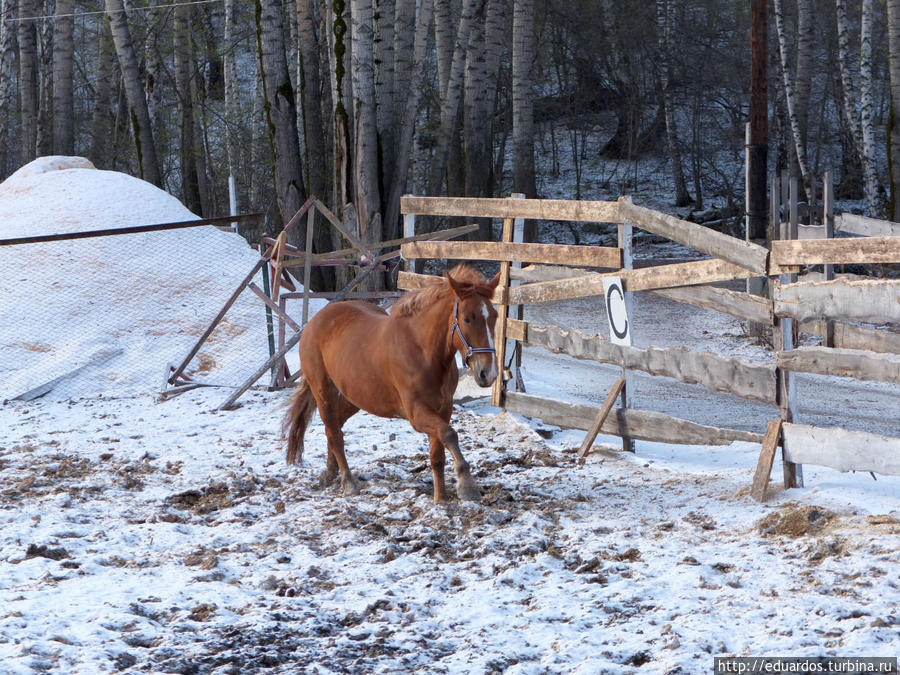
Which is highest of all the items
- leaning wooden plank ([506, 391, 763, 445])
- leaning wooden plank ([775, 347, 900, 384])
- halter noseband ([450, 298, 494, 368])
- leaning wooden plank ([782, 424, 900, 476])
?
halter noseband ([450, 298, 494, 368])

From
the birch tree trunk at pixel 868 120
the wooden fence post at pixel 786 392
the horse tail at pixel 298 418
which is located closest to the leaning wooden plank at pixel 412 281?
the horse tail at pixel 298 418

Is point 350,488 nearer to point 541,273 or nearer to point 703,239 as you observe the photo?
point 541,273

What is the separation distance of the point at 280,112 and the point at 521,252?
779 cm

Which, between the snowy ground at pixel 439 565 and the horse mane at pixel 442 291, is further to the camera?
the horse mane at pixel 442 291

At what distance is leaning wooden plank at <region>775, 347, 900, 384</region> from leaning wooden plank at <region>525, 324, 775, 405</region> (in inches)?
8.5

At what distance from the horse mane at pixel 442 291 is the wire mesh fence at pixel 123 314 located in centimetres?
430

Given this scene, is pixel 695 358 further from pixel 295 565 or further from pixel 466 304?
pixel 295 565

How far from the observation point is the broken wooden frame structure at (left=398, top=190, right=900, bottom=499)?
5156mm

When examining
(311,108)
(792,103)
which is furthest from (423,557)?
(792,103)

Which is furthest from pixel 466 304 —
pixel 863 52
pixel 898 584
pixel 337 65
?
pixel 863 52

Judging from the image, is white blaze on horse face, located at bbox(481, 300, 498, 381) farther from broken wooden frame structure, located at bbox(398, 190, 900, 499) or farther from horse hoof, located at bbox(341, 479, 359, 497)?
horse hoof, located at bbox(341, 479, 359, 497)

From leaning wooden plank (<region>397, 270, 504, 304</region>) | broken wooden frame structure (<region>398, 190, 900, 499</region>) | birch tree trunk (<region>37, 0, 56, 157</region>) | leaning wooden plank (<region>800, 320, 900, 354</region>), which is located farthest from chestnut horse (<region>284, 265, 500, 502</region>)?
birch tree trunk (<region>37, 0, 56, 157</region>)

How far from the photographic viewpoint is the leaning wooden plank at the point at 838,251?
502 centimetres

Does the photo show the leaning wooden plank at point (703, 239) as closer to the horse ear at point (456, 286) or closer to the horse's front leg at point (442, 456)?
the horse ear at point (456, 286)
